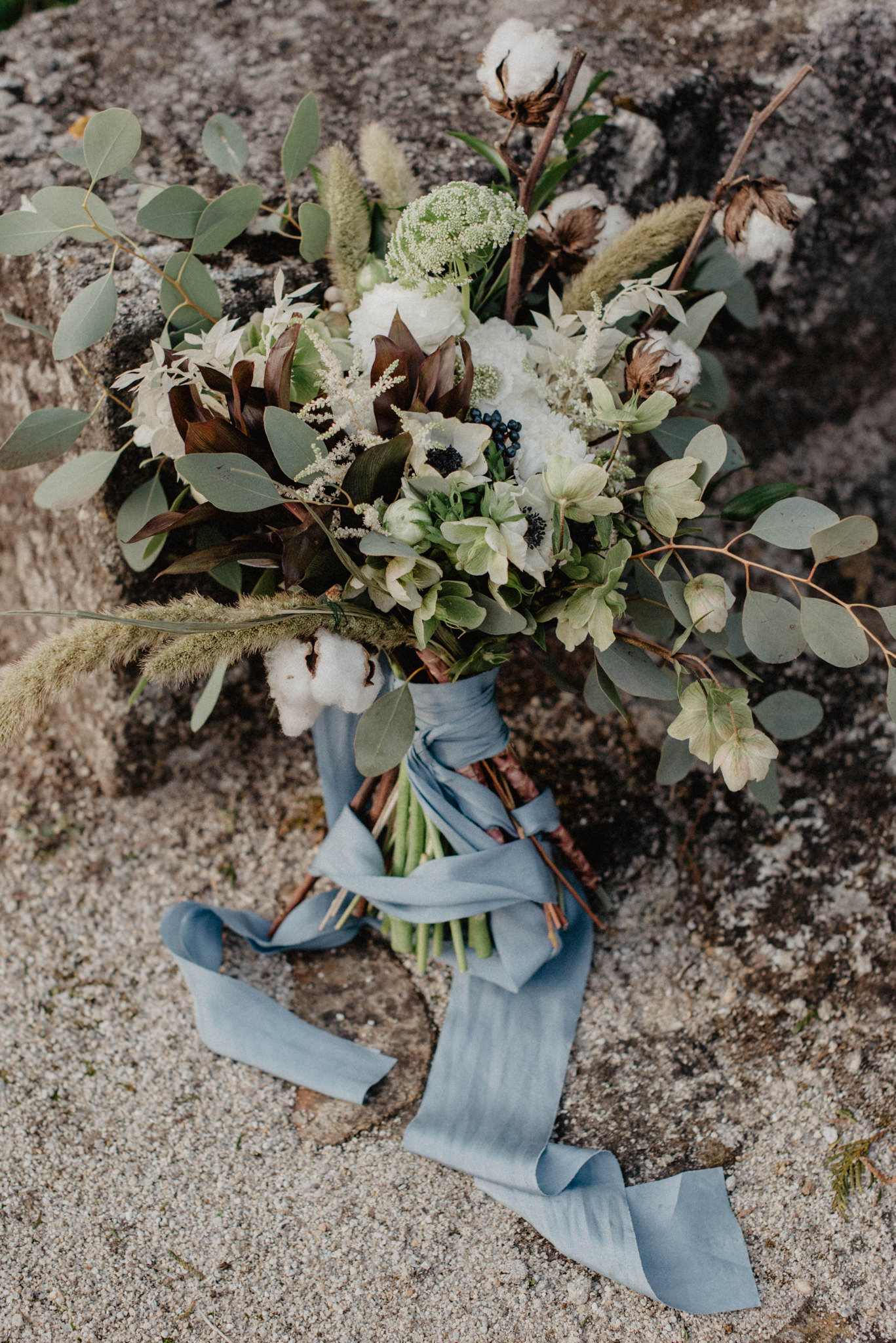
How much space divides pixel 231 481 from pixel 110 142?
0.41 meters

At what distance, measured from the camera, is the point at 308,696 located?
1.02 m

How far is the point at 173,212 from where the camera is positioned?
3.40 ft

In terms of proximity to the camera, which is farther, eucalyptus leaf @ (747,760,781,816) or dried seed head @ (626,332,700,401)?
eucalyptus leaf @ (747,760,781,816)

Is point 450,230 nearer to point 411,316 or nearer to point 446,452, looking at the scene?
point 411,316

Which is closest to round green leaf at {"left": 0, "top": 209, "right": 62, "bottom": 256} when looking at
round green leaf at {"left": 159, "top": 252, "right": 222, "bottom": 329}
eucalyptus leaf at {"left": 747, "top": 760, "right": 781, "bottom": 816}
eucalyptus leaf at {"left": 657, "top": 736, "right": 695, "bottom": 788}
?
round green leaf at {"left": 159, "top": 252, "right": 222, "bottom": 329}

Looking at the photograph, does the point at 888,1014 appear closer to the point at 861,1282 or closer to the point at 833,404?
the point at 861,1282

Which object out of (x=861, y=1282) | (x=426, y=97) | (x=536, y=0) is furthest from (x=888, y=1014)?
(x=536, y=0)

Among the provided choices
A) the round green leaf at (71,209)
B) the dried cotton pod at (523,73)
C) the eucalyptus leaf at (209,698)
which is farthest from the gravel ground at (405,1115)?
the dried cotton pod at (523,73)

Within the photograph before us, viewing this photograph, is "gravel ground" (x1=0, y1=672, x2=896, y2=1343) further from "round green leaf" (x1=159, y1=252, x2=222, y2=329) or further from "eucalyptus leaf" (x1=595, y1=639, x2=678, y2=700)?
"round green leaf" (x1=159, y1=252, x2=222, y2=329)

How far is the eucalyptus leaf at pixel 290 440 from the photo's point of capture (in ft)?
2.84

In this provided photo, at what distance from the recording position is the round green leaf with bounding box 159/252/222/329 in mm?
1049

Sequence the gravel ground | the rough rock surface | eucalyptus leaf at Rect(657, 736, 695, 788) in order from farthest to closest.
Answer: the rough rock surface
eucalyptus leaf at Rect(657, 736, 695, 788)
the gravel ground

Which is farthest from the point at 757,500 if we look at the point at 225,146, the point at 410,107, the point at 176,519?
the point at 410,107

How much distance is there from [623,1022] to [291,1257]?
0.54 meters
